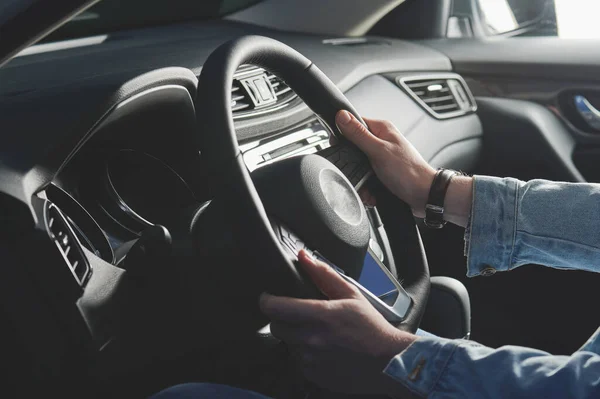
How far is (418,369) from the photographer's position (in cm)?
90

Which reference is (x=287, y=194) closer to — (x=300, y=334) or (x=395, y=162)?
(x=300, y=334)

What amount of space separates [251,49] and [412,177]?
447 mm

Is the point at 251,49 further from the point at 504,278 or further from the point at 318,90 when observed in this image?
the point at 504,278

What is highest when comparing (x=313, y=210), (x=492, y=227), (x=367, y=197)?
(x=313, y=210)

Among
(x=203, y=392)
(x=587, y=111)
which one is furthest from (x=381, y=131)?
(x=587, y=111)

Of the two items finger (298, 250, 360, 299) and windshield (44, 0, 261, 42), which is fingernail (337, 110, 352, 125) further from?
windshield (44, 0, 261, 42)

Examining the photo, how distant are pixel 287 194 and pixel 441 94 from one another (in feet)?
4.27

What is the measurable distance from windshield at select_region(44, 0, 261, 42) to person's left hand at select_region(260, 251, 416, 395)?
1.00 metres

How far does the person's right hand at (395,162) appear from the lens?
1231 millimetres

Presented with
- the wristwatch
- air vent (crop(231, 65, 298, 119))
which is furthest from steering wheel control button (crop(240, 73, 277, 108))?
the wristwatch

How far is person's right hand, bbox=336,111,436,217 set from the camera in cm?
123

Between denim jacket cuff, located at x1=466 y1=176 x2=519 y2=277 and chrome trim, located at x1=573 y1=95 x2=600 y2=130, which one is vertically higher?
→ denim jacket cuff, located at x1=466 y1=176 x2=519 y2=277

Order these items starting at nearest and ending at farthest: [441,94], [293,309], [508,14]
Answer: [293,309] → [441,94] → [508,14]

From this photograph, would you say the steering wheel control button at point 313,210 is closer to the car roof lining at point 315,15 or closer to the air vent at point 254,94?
the air vent at point 254,94
